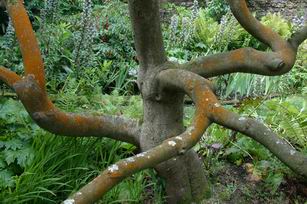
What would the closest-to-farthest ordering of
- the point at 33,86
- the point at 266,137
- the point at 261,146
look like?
the point at 266,137, the point at 33,86, the point at 261,146

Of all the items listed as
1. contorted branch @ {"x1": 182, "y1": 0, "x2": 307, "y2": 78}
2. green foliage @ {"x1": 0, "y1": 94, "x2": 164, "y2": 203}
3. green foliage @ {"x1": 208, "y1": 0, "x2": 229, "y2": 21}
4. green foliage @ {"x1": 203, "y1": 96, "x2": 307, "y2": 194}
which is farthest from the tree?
green foliage @ {"x1": 208, "y1": 0, "x2": 229, "y2": 21}

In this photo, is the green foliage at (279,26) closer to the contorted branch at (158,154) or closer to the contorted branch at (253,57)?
the contorted branch at (253,57)

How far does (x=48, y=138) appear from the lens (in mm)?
3301

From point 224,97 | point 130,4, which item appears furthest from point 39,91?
point 224,97

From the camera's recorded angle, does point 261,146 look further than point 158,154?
Yes

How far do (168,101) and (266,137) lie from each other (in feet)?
2.92

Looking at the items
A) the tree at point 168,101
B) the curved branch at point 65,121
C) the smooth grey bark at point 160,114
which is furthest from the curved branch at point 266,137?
the curved branch at point 65,121

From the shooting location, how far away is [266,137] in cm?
228

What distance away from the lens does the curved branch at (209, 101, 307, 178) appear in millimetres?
2252

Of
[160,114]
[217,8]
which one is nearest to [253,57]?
[160,114]

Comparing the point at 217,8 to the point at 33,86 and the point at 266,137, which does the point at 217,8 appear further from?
the point at 266,137

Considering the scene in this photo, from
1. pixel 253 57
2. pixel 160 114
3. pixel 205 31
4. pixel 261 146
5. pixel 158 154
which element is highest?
pixel 253 57

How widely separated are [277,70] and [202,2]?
775cm

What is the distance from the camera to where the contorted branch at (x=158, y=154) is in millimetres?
1966
